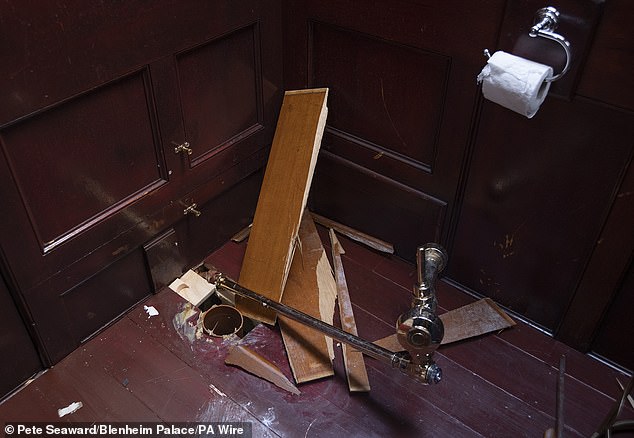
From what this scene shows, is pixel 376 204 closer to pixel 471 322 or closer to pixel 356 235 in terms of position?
pixel 356 235

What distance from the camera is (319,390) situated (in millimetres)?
1594

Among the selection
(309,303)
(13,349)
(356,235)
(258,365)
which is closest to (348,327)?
(309,303)

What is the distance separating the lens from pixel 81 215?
150cm

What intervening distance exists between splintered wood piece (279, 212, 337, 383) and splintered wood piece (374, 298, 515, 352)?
Answer: 185mm

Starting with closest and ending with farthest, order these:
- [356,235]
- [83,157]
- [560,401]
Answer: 1. [83,157]
2. [560,401]
3. [356,235]

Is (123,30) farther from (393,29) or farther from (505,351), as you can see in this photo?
(505,351)

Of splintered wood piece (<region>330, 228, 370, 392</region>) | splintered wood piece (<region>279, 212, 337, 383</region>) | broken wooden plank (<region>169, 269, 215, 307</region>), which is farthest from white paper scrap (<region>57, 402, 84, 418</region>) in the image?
splintered wood piece (<region>330, 228, 370, 392</region>)

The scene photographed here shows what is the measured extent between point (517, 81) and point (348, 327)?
0.86m

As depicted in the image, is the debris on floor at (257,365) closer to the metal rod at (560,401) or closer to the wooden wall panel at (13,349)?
the wooden wall panel at (13,349)

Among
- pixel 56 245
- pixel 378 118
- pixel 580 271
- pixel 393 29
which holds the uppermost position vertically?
pixel 393 29

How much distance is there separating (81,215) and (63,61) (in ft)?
1.36

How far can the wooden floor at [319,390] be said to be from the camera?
1524 millimetres

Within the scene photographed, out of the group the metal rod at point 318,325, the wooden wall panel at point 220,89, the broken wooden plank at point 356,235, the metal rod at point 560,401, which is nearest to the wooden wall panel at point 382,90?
the wooden wall panel at point 220,89

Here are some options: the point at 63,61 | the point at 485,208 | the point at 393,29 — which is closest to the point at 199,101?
the point at 63,61
